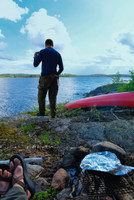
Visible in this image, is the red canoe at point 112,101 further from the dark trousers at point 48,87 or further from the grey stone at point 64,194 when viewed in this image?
the grey stone at point 64,194

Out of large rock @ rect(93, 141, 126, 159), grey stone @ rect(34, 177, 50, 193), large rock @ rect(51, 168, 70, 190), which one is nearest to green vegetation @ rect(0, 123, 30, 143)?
grey stone @ rect(34, 177, 50, 193)

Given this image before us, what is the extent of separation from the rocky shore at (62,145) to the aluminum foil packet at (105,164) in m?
0.18

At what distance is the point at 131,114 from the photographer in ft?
20.0

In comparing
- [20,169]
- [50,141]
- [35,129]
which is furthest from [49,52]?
[20,169]

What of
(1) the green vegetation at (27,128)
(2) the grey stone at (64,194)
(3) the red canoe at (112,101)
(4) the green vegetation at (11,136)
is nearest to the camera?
(2) the grey stone at (64,194)

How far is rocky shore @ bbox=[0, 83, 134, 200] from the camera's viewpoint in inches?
84.2

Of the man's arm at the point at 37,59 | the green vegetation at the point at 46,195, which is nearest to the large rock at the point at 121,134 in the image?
the green vegetation at the point at 46,195

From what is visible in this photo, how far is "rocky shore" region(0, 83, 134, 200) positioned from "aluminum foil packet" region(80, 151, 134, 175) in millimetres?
178

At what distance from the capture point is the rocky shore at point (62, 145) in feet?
7.02

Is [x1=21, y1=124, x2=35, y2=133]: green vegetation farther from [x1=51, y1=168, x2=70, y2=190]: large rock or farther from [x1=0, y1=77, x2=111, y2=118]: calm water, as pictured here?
[x1=0, y1=77, x2=111, y2=118]: calm water

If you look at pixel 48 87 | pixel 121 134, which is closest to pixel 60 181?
pixel 121 134

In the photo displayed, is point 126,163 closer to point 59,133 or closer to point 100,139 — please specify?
point 100,139

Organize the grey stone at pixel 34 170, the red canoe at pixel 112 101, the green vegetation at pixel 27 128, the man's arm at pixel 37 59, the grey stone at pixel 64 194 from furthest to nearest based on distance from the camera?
the red canoe at pixel 112 101
the man's arm at pixel 37 59
the green vegetation at pixel 27 128
the grey stone at pixel 34 170
the grey stone at pixel 64 194

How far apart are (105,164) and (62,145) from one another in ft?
5.01
